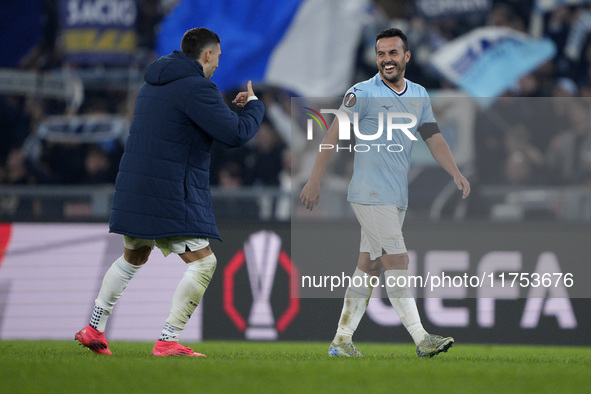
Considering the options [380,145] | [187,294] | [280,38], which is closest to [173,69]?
[187,294]

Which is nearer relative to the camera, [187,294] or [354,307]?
[187,294]

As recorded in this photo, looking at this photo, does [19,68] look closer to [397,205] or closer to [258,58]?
[258,58]

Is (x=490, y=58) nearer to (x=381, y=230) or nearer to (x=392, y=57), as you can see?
(x=392, y=57)

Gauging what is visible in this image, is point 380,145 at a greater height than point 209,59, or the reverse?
point 209,59

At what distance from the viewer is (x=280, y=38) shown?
13.4m

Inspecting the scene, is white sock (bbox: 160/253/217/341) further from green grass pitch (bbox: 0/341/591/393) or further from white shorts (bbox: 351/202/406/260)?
white shorts (bbox: 351/202/406/260)

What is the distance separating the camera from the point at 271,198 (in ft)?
32.3

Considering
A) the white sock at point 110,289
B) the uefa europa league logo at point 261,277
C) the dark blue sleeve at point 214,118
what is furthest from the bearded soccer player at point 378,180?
the uefa europa league logo at point 261,277

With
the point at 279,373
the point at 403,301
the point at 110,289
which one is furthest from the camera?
the point at 403,301

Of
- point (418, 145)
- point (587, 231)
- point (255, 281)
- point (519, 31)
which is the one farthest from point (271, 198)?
point (519, 31)

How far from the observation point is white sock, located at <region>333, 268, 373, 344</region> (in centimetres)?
659

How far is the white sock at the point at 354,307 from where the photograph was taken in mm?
6590

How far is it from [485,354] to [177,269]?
3174 millimetres

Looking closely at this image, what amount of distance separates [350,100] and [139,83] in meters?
7.42
